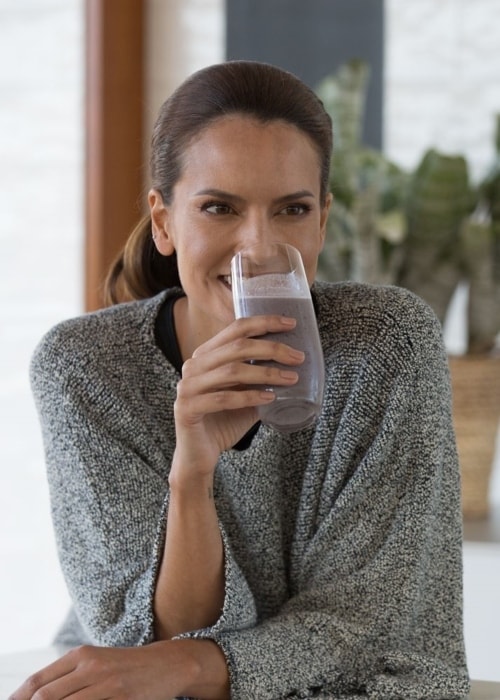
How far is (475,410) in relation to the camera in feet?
7.59

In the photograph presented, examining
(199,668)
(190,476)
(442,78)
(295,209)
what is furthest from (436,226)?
(199,668)

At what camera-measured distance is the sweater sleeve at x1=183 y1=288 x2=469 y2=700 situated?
126cm

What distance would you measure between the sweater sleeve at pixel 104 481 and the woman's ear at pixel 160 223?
14 cm

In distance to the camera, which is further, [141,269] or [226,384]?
[141,269]

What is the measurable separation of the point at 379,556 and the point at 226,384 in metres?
0.31

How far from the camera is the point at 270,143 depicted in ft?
4.34

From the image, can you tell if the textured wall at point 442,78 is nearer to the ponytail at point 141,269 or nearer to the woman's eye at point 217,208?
the ponytail at point 141,269

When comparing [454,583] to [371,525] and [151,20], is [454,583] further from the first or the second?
[151,20]

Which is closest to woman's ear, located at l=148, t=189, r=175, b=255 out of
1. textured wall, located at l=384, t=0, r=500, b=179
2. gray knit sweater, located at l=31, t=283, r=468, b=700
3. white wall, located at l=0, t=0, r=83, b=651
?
gray knit sweater, located at l=31, t=283, r=468, b=700

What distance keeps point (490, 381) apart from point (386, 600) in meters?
1.06

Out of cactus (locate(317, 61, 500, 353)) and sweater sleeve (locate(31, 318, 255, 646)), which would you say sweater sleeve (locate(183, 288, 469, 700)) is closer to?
sweater sleeve (locate(31, 318, 255, 646))

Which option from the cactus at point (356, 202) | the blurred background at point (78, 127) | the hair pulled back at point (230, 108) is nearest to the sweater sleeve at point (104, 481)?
the hair pulled back at point (230, 108)

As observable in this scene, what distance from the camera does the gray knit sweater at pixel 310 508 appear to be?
1.29 metres

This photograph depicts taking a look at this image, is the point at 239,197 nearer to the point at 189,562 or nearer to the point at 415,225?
the point at 189,562
